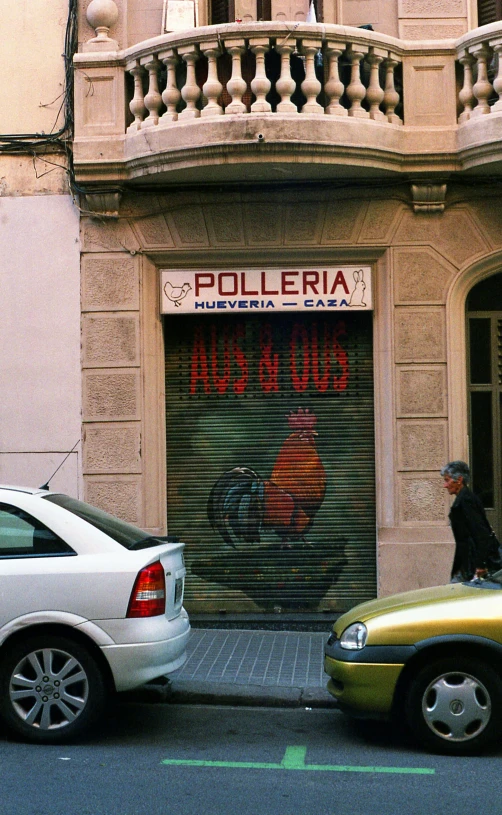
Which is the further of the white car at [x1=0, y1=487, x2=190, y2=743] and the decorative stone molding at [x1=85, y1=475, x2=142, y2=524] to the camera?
the decorative stone molding at [x1=85, y1=475, x2=142, y2=524]

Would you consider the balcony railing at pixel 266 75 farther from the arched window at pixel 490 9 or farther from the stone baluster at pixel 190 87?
the arched window at pixel 490 9

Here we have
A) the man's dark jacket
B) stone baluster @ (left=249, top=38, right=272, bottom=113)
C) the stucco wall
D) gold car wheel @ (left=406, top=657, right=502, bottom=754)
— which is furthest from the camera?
the stucco wall

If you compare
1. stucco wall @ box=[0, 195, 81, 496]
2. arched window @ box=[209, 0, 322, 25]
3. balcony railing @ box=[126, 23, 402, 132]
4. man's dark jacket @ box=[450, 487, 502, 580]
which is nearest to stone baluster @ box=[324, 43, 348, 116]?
balcony railing @ box=[126, 23, 402, 132]

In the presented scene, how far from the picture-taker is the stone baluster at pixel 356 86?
33.7ft

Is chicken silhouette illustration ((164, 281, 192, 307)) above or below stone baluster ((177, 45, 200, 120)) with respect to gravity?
below

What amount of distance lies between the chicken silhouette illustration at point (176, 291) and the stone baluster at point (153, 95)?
1671 millimetres

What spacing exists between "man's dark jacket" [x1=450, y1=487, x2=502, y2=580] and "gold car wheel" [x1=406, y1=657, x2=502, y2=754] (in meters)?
2.04

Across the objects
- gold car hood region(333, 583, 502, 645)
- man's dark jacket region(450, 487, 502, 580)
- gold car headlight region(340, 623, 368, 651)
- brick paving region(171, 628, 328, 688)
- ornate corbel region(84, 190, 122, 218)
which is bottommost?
brick paving region(171, 628, 328, 688)

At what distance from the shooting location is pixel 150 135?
1036 centimetres

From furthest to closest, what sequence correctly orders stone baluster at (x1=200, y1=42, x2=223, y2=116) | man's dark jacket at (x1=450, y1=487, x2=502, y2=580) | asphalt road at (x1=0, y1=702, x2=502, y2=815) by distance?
stone baluster at (x1=200, y1=42, x2=223, y2=116)
man's dark jacket at (x1=450, y1=487, x2=502, y2=580)
asphalt road at (x1=0, y1=702, x2=502, y2=815)

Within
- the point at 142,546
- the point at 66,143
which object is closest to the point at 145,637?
the point at 142,546

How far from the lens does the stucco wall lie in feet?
35.9

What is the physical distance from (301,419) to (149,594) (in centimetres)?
508

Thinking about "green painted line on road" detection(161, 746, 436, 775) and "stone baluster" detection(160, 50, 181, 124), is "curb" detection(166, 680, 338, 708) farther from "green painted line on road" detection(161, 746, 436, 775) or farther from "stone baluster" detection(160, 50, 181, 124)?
"stone baluster" detection(160, 50, 181, 124)
